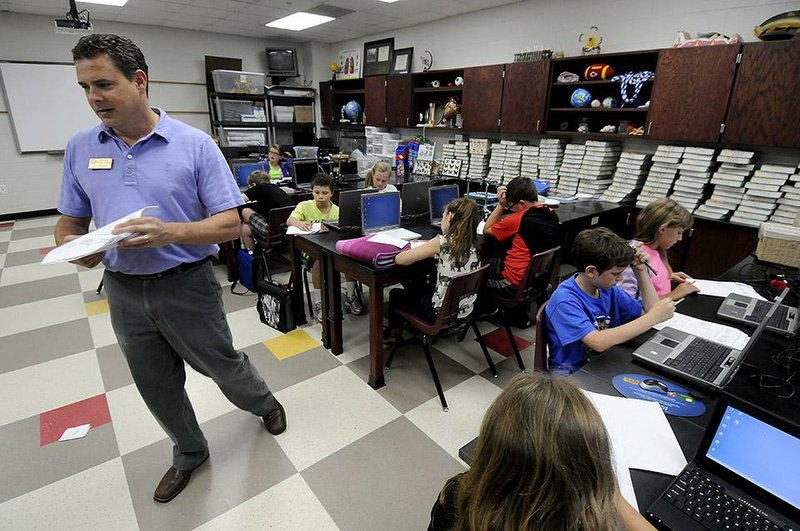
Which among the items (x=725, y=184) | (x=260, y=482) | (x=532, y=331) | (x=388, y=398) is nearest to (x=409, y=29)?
(x=725, y=184)

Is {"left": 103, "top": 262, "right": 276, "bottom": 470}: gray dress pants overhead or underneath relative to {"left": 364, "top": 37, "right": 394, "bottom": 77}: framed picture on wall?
underneath

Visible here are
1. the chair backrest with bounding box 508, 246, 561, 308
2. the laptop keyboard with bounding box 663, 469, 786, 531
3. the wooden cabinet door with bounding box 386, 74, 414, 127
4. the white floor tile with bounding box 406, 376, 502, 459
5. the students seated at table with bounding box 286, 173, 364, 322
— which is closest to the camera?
the laptop keyboard with bounding box 663, 469, 786, 531

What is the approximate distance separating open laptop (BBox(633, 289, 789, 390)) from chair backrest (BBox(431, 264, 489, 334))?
2.99ft

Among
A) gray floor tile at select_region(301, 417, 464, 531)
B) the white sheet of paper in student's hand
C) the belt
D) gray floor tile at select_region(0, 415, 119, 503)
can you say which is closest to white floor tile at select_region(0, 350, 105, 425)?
gray floor tile at select_region(0, 415, 119, 503)

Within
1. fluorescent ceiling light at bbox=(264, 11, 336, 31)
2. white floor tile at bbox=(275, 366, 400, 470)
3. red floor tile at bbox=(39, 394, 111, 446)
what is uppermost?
fluorescent ceiling light at bbox=(264, 11, 336, 31)

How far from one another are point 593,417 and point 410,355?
2186mm

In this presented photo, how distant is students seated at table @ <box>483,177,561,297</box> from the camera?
8.81ft

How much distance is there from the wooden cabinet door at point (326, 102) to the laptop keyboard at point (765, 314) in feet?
22.9

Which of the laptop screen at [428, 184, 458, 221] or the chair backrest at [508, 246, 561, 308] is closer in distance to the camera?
the chair backrest at [508, 246, 561, 308]

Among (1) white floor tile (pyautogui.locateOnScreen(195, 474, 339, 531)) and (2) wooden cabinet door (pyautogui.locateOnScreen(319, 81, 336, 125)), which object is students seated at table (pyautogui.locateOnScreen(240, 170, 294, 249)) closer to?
(1) white floor tile (pyautogui.locateOnScreen(195, 474, 339, 531))

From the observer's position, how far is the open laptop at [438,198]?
3254 mm

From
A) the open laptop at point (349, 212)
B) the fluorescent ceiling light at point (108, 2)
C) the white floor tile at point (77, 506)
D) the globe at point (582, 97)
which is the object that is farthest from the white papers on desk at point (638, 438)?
the fluorescent ceiling light at point (108, 2)

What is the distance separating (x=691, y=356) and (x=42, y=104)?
8.27 meters

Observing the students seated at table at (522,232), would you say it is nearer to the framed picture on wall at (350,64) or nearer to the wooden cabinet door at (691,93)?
the wooden cabinet door at (691,93)
